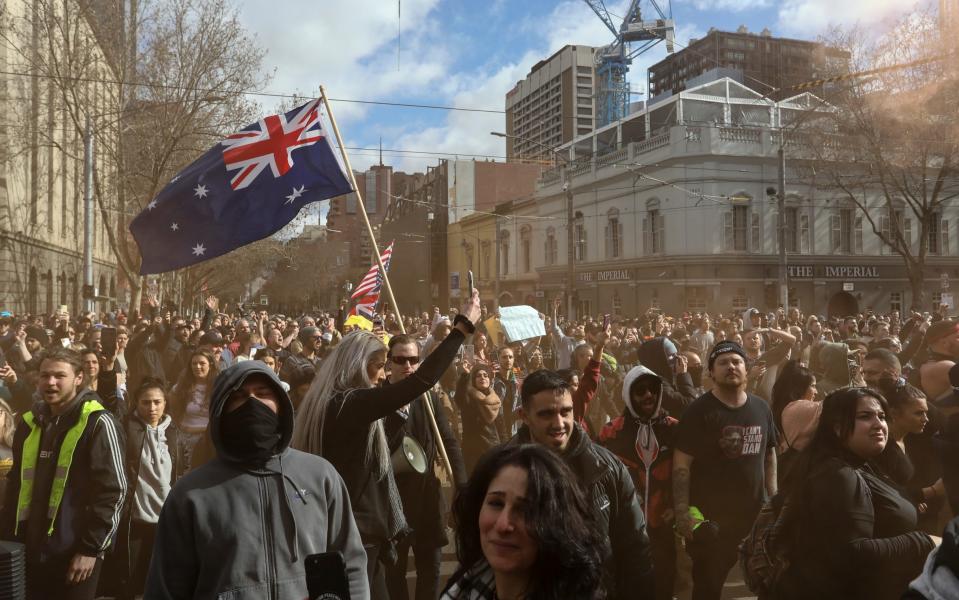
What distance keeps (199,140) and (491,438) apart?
1826 centimetres

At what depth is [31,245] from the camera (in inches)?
1080

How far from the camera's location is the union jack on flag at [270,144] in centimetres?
602

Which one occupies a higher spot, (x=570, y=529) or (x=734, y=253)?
(x=734, y=253)

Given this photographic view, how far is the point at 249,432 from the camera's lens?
2443 mm

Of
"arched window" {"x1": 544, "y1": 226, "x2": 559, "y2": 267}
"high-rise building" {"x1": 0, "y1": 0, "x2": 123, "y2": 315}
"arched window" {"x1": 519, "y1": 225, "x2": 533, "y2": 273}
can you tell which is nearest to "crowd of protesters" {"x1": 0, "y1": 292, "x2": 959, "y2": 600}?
"high-rise building" {"x1": 0, "y1": 0, "x2": 123, "y2": 315}

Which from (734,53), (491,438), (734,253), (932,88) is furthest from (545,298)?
(734,53)

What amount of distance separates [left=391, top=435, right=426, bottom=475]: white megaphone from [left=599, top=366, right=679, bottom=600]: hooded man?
1.08 meters

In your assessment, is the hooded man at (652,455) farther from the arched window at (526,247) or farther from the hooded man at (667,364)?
the arched window at (526,247)

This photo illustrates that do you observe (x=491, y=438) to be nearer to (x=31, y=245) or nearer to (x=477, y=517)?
(x=477, y=517)

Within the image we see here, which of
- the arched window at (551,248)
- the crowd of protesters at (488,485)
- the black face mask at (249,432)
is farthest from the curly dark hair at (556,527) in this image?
the arched window at (551,248)

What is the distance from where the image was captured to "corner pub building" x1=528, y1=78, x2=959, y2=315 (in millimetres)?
33469

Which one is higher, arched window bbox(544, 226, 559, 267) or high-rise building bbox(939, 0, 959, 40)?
high-rise building bbox(939, 0, 959, 40)

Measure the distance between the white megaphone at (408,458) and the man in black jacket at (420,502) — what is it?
65 mm

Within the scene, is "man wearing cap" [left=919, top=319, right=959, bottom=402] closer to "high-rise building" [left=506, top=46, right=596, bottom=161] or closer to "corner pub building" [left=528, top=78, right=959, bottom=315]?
"corner pub building" [left=528, top=78, right=959, bottom=315]
